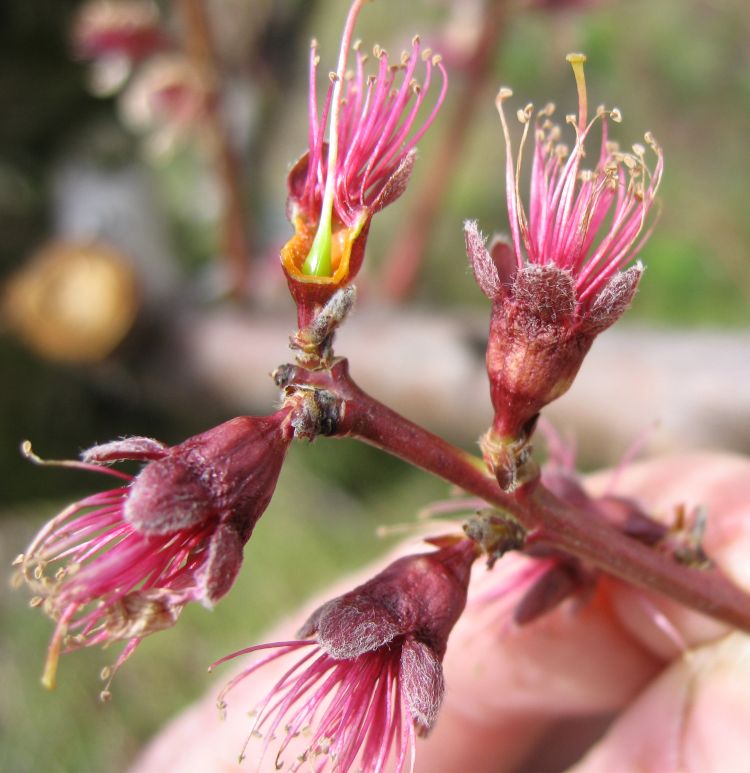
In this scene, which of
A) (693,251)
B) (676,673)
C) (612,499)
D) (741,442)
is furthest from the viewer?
(693,251)

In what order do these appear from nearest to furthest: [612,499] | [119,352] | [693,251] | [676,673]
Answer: [612,499] < [676,673] < [119,352] < [693,251]

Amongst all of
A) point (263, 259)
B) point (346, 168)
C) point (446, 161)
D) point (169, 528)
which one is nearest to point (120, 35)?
point (263, 259)

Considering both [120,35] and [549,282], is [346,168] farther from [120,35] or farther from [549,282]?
[120,35]

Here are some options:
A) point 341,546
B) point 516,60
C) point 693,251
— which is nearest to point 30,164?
point 341,546

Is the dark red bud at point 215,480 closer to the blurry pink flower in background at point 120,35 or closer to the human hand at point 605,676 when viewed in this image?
the human hand at point 605,676

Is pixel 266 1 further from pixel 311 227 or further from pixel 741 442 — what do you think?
pixel 311 227
